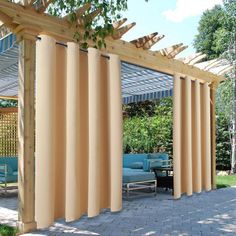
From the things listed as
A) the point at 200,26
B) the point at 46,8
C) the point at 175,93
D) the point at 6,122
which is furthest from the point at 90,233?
the point at 200,26

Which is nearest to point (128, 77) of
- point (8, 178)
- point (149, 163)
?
point (149, 163)

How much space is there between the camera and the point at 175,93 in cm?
1035

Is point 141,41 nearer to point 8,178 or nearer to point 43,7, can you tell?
point 43,7

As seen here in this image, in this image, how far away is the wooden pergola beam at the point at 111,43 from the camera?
6.45 meters

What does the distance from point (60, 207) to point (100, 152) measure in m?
1.45

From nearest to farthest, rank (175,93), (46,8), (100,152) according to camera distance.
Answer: (46,8) < (100,152) < (175,93)

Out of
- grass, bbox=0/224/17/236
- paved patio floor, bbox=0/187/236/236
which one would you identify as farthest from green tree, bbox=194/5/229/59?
grass, bbox=0/224/17/236

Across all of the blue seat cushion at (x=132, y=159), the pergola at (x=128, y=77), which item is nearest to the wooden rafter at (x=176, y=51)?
the pergola at (x=128, y=77)

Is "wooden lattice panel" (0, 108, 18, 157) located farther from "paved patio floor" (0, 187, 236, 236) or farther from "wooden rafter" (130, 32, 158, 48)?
"wooden rafter" (130, 32, 158, 48)

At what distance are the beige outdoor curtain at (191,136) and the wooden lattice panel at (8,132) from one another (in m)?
10.4

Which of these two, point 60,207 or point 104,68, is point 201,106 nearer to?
point 104,68

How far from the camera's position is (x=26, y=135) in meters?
6.55

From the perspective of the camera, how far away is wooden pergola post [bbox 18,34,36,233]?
648 cm

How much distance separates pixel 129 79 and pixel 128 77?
371 mm
